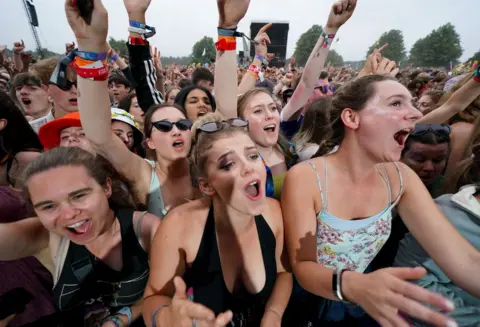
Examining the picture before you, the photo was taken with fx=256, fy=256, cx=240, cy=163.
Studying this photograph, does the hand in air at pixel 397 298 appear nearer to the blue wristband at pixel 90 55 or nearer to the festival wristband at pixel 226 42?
the blue wristband at pixel 90 55

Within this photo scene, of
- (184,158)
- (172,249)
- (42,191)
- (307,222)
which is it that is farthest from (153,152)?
(307,222)

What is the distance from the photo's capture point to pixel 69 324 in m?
1.64

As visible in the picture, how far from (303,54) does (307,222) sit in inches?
3001

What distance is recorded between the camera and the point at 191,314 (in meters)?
0.99

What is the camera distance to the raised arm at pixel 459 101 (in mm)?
2583

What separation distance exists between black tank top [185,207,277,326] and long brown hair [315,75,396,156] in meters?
0.86

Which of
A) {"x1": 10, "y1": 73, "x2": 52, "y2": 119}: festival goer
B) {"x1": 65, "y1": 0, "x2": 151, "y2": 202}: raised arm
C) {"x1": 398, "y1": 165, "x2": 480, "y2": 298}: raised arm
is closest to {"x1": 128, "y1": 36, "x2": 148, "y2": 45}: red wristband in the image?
{"x1": 65, "y1": 0, "x2": 151, "y2": 202}: raised arm

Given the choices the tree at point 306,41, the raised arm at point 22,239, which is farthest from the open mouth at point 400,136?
the tree at point 306,41

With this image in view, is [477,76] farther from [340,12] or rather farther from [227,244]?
[227,244]

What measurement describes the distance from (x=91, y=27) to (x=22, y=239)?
129 cm

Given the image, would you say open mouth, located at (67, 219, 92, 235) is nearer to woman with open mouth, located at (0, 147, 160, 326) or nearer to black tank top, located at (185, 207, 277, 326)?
woman with open mouth, located at (0, 147, 160, 326)

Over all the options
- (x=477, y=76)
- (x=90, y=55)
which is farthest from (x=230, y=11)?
(x=477, y=76)

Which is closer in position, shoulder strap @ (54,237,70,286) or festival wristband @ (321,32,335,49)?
shoulder strap @ (54,237,70,286)

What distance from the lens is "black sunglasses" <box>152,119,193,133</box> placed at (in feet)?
7.61
